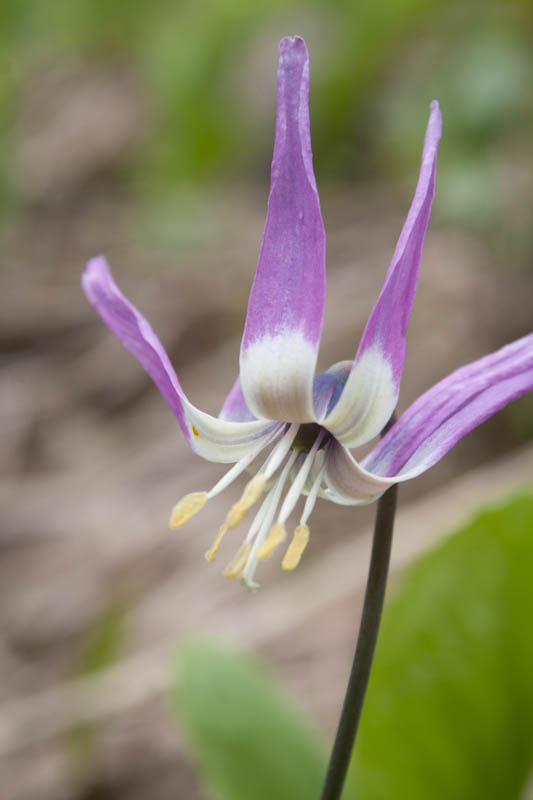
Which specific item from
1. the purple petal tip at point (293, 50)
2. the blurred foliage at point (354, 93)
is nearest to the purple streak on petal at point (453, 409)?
the purple petal tip at point (293, 50)

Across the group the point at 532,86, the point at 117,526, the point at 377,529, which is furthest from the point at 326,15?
the point at 377,529

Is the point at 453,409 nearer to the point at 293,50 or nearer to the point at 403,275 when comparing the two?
the point at 403,275

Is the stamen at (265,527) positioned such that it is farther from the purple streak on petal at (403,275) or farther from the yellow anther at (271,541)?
the purple streak on petal at (403,275)

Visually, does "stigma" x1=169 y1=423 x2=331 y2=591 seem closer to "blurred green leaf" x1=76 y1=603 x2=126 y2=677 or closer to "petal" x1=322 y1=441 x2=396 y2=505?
"petal" x1=322 y1=441 x2=396 y2=505

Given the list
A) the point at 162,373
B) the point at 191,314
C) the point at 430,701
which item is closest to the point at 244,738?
the point at 430,701

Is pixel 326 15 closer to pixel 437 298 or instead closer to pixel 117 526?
pixel 437 298

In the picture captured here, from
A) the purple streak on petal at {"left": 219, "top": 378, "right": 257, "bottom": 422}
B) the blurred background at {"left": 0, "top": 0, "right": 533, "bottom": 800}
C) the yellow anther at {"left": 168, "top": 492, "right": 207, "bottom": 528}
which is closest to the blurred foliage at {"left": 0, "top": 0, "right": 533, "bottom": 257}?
the blurred background at {"left": 0, "top": 0, "right": 533, "bottom": 800}
